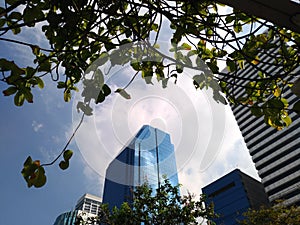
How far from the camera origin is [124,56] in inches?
72.2

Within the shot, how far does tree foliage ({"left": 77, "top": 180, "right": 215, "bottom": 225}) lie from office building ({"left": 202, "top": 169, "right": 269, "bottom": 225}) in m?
49.0

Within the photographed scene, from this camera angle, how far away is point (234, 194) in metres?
54.2

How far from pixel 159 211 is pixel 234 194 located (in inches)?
2130

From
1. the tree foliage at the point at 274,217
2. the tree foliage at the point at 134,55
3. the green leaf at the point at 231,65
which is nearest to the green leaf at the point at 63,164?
the tree foliage at the point at 134,55

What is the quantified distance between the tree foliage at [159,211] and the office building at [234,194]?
161 feet

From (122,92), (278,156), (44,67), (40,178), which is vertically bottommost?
(40,178)

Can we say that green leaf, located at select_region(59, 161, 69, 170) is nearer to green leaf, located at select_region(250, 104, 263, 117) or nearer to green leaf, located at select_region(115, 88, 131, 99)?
green leaf, located at select_region(115, 88, 131, 99)

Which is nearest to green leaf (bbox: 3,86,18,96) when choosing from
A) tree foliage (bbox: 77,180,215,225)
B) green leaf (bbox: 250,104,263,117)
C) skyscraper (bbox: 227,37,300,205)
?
green leaf (bbox: 250,104,263,117)

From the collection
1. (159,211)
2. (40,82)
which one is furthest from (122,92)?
(159,211)

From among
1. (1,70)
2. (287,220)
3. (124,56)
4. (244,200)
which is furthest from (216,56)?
(244,200)

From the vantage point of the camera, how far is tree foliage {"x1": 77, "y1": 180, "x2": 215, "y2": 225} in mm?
6990

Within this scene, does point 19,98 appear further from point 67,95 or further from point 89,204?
point 89,204

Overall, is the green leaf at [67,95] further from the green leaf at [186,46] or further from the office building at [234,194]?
the office building at [234,194]

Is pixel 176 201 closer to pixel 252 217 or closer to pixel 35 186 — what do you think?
pixel 252 217
